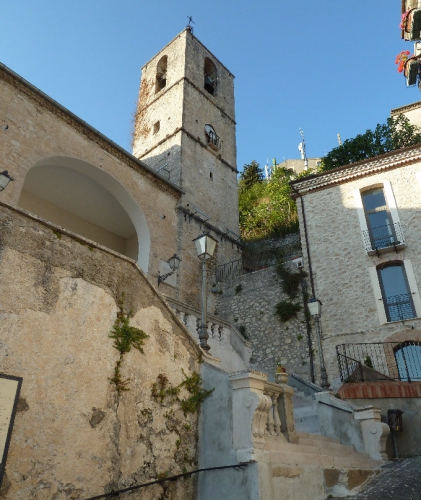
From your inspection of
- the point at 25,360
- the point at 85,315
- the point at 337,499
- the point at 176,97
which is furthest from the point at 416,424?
the point at 176,97

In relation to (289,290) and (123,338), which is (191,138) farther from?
(123,338)

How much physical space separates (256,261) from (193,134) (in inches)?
276

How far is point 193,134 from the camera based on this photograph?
21438 mm

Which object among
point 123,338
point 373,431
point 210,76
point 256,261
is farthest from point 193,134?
point 123,338

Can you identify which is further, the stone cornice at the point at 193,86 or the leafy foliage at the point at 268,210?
the leafy foliage at the point at 268,210

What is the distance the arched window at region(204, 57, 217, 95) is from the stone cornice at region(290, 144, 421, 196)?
416 inches

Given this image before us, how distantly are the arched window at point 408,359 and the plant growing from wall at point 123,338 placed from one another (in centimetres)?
1025

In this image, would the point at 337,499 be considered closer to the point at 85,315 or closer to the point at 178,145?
the point at 85,315

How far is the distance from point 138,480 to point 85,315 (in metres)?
1.85

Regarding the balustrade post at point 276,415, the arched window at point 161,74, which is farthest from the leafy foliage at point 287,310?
the arched window at point 161,74

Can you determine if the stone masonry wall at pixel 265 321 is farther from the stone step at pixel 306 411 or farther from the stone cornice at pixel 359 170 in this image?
the stone step at pixel 306 411

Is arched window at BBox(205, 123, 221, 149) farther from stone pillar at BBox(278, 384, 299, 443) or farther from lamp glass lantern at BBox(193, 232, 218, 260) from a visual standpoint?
stone pillar at BBox(278, 384, 299, 443)

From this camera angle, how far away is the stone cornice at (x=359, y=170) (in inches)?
626

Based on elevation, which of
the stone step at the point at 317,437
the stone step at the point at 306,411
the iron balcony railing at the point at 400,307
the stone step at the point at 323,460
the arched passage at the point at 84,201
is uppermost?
the arched passage at the point at 84,201
